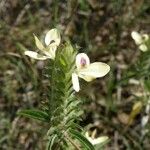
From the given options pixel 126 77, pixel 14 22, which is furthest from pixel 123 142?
pixel 14 22

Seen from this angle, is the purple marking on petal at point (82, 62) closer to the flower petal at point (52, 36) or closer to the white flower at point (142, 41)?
the flower petal at point (52, 36)

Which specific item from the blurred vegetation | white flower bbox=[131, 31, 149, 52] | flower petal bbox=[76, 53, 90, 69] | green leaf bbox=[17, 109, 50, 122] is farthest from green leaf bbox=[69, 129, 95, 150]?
the blurred vegetation

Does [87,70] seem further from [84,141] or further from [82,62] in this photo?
[84,141]

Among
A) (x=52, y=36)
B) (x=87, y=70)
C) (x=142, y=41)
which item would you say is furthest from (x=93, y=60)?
(x=87, y=70)

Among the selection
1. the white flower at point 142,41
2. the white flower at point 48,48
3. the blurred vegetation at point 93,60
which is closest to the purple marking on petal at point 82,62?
the white flower at point 48,48

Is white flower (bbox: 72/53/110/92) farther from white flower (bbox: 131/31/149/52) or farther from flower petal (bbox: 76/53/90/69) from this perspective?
white flower (bbox: 131/31/149/52)

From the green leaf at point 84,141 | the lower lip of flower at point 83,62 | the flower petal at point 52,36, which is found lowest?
the green leaf at point 84,141

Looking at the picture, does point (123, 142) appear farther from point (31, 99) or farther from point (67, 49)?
point (67, 49)
